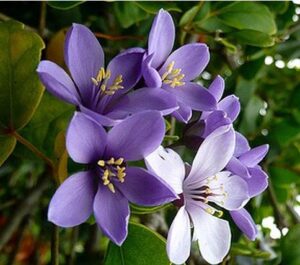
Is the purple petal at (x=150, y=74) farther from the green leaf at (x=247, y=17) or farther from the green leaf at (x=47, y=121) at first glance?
the green leaf at (x=247, y=17)

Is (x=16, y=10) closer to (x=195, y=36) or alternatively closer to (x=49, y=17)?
(x=49, y=17)

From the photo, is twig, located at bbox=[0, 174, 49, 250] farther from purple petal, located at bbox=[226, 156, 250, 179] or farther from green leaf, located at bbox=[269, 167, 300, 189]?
purple petal, located at bbox=[226, 156, 250, 179]

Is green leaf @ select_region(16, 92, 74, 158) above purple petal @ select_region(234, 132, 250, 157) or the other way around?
the other way around

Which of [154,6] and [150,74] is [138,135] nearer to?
[150,74]

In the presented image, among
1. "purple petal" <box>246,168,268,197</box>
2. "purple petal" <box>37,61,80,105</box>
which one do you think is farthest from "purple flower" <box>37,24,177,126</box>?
"purple petal" <box>246,168,268,197</box>

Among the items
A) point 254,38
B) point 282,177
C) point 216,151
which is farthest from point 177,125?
point 216,151
